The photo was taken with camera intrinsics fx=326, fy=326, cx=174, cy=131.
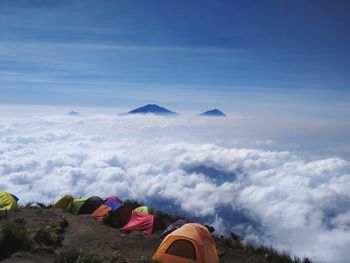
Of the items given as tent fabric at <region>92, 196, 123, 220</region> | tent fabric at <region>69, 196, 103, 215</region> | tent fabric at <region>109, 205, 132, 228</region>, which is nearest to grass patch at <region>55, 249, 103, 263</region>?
tent fabric at <region>109, 205, 132, 228</region>

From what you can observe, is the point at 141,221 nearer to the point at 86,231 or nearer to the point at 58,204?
the point at 86,231

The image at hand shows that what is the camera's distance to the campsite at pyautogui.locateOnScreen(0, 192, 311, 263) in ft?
36.7

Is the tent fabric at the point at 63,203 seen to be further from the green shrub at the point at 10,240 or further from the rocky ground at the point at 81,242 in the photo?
the green shrub at the point at 10,240

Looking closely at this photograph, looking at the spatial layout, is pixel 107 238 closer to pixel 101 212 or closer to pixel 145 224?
pixel 145 224

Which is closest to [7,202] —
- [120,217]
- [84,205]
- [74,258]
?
[84,205]

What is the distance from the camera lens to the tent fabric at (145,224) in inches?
733

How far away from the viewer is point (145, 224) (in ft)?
62.2

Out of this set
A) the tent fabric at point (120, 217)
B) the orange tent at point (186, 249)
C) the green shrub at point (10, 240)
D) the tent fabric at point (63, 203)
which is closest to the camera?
the green shrub at point (10, 240)

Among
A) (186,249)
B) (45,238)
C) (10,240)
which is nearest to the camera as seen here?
(10,240)

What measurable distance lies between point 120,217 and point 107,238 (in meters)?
3.31

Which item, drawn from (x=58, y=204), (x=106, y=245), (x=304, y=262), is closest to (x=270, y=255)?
(x=304, y=262)

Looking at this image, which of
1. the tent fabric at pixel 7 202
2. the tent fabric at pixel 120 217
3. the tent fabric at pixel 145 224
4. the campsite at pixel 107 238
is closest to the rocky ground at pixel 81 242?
the campsite at pixel 107 238

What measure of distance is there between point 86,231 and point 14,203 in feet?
25.8

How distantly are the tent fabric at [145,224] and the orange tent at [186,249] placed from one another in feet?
14.8
